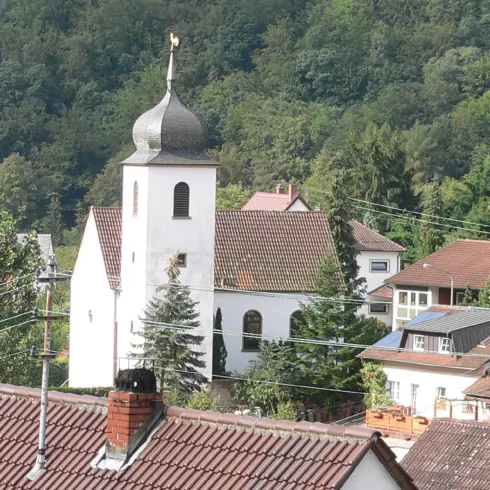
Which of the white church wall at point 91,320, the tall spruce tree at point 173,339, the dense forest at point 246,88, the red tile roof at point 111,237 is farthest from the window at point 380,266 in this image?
the dense forest at point 246,88

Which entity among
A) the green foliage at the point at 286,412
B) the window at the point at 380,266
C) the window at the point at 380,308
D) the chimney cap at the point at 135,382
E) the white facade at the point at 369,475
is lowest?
the green foliage at the point at 286,412

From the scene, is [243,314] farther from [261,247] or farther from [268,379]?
Answer: [268,379]

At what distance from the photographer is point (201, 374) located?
51.9 metres

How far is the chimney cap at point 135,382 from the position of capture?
15.9 m

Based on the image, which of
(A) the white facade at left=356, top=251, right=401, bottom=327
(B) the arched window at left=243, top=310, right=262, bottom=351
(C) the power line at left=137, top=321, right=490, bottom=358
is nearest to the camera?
(C) the power line at left=137, top=321, right=490, bottom=358

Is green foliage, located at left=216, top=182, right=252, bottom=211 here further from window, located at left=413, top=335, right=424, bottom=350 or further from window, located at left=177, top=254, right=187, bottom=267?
window, located at left=413, top=335, right=424, bottom=350

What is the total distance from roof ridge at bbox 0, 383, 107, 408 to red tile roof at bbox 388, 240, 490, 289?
43892 millimetres

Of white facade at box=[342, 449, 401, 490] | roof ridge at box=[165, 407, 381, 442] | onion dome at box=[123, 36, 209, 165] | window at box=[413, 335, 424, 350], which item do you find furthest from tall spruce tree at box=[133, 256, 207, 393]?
white facade at box=[342, 449, 401, 490]

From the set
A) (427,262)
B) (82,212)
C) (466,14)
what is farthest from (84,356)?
(466,14)

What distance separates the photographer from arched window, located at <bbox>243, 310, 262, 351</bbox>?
186 feet

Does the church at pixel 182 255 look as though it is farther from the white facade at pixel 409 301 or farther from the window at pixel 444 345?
the window at pixel 444 345

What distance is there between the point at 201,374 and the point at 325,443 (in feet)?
122

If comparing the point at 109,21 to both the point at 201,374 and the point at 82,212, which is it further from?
the point at 201,374

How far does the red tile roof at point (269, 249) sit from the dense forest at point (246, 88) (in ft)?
123
